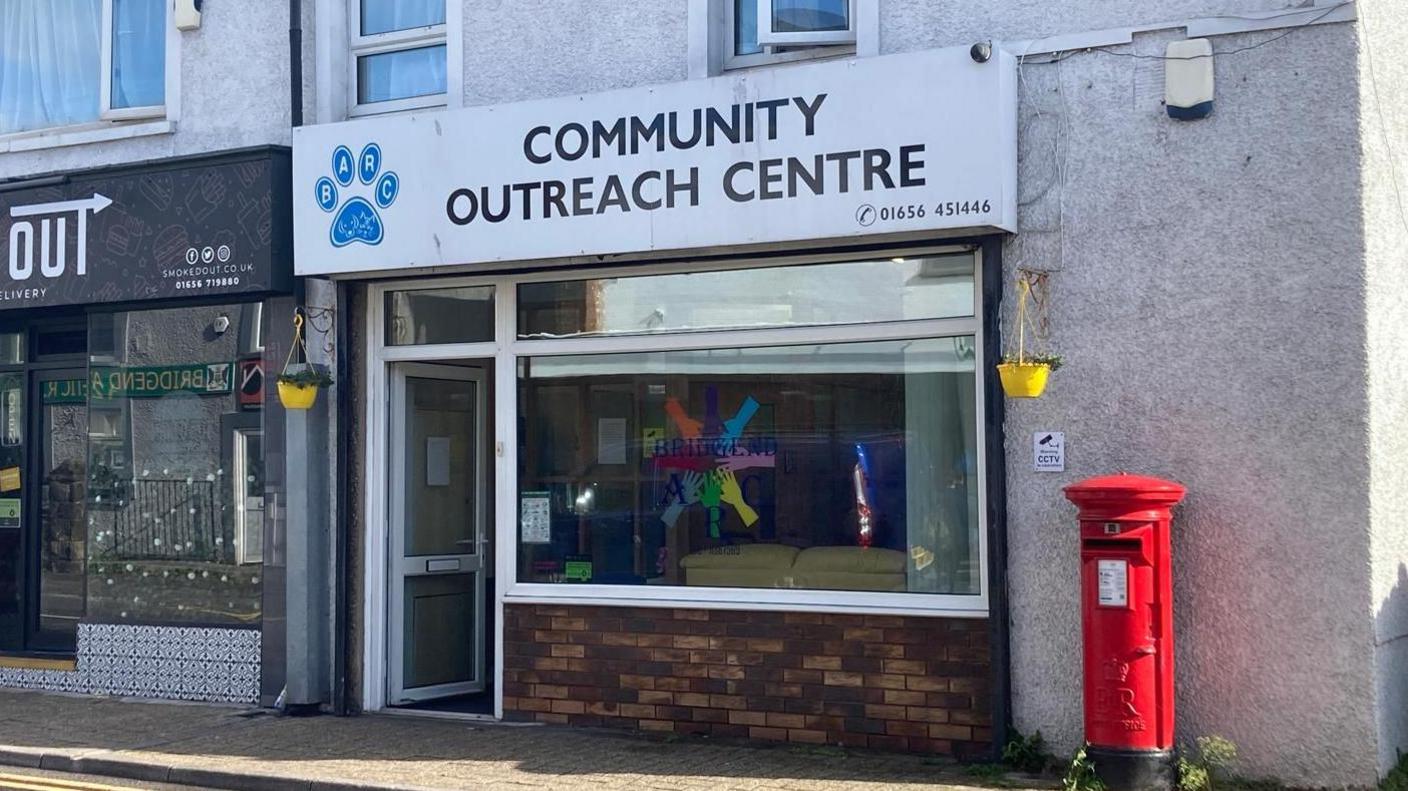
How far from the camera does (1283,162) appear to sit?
299 inches

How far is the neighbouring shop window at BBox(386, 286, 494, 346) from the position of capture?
9938mm

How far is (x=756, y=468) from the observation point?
29.7 feet

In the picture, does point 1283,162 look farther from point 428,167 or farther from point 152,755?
point 152,755

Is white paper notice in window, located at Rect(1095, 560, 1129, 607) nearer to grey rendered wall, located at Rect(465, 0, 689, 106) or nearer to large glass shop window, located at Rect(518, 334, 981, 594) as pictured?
large glass shop window, located at Rect(518, 334, 981, 594)

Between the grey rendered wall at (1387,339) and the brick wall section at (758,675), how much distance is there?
1918mm

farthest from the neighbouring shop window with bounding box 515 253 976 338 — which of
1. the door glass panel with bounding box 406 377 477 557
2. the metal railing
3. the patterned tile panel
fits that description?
the patterned tile panel

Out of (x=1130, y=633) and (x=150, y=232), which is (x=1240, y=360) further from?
(x=150, y=232)

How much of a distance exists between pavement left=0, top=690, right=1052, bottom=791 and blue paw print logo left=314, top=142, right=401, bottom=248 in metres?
2.96

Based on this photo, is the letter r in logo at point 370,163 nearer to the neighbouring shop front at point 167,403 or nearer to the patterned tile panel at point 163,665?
the neighbouring shop front at point 167,403

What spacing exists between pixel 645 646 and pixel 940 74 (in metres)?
3.62

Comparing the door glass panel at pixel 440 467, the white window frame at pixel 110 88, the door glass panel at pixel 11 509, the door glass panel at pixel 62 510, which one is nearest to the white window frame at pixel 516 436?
the door glass panel at pixel 440 467

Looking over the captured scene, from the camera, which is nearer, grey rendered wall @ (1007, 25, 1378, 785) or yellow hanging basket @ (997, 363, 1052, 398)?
grey rendered wall @ (1007, 25, 1378, 785)

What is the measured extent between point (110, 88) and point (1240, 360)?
7934 millimetres

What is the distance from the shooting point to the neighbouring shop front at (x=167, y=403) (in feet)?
33.8
